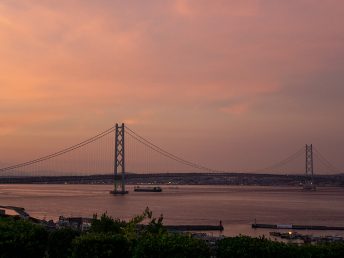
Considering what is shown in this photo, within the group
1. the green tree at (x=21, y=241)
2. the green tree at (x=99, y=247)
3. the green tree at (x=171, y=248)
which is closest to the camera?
the green tree at (x=171, y=248)

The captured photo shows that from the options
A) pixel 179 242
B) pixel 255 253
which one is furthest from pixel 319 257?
pixel 179 242

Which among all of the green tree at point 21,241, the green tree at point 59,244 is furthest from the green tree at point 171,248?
the green tree at point 59,244

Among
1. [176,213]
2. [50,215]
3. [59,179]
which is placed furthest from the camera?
[59,179]

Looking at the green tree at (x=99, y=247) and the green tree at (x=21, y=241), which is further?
the green tree at (x=21, y=241)

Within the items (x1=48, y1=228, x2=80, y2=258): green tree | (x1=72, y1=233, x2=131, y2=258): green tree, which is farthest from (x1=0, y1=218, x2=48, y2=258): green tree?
(x1=72, y1=233, x2=131, y2=258): green tree

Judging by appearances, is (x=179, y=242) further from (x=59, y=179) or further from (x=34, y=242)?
(x=59, y=179)

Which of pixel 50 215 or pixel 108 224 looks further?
pixel 50 215

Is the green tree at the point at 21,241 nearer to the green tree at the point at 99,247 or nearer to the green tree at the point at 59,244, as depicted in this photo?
the green tree at the point at 59,244

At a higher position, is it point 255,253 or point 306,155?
point 306,155

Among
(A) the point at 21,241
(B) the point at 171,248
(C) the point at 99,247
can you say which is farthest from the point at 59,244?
(B) the point at 171,248

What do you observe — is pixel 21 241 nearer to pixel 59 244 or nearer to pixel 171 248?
pixel 59 244

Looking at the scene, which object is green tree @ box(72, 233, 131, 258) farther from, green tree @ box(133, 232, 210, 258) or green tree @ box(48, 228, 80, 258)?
green tree @ box(48, 228, 80, 258)
